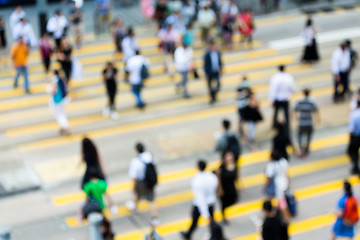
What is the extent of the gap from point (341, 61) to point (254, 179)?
517cm

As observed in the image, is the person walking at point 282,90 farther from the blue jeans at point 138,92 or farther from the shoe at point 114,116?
the shoe at point 114,116

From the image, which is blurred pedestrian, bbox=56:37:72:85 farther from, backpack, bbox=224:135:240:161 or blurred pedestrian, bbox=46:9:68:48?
backpack, bbox=224:135:240:161

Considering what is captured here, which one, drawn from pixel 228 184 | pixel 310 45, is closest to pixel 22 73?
pixel 310 45

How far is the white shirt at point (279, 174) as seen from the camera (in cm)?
1177

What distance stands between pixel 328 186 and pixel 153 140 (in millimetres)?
4406

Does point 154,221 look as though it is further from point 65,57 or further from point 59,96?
point 65,57

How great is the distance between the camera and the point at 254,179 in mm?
14406

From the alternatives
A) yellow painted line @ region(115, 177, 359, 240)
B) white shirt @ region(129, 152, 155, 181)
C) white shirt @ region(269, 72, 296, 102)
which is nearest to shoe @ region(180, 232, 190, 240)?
yellow painted line @ region(115, 177, 359, 240)

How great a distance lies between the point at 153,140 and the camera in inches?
639

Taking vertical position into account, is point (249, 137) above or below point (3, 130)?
below

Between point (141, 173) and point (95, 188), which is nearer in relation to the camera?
point (95, 188)

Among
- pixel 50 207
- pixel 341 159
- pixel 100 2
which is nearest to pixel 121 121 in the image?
pixel 50 207

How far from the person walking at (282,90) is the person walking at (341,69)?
2.74 m

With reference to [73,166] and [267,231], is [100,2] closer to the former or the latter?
[73,166]
